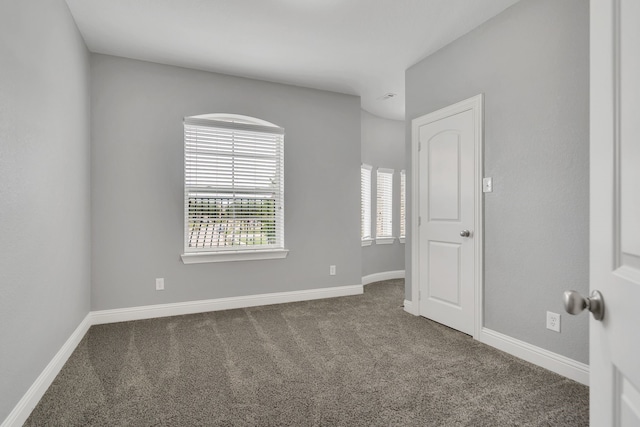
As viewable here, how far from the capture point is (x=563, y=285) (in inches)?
89.4

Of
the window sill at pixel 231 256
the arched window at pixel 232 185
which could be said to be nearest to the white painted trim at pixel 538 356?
the window sill at pixel 231 256

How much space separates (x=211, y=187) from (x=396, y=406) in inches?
111

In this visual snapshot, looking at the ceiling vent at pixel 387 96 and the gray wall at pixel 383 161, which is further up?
the ceiling vent at pixel 387 96

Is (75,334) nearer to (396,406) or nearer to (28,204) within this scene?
(28,204)

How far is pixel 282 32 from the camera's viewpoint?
3.01 m

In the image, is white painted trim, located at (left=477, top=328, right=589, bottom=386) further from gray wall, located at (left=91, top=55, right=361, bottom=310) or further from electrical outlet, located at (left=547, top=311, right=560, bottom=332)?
gray wall, located at (left=91, top=55, right=361, bottom=310)

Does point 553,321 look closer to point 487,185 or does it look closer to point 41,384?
point 487,185

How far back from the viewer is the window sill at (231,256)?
143 inches

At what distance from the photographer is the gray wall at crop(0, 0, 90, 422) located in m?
1.66

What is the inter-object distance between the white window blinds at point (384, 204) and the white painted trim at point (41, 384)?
4.07m

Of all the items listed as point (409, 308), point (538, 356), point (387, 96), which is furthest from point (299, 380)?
point (387, 96)

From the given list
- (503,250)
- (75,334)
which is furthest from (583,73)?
(75,334)

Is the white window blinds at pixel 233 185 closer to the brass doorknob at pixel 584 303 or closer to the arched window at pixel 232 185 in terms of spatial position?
the arched window at pixel 232 185
